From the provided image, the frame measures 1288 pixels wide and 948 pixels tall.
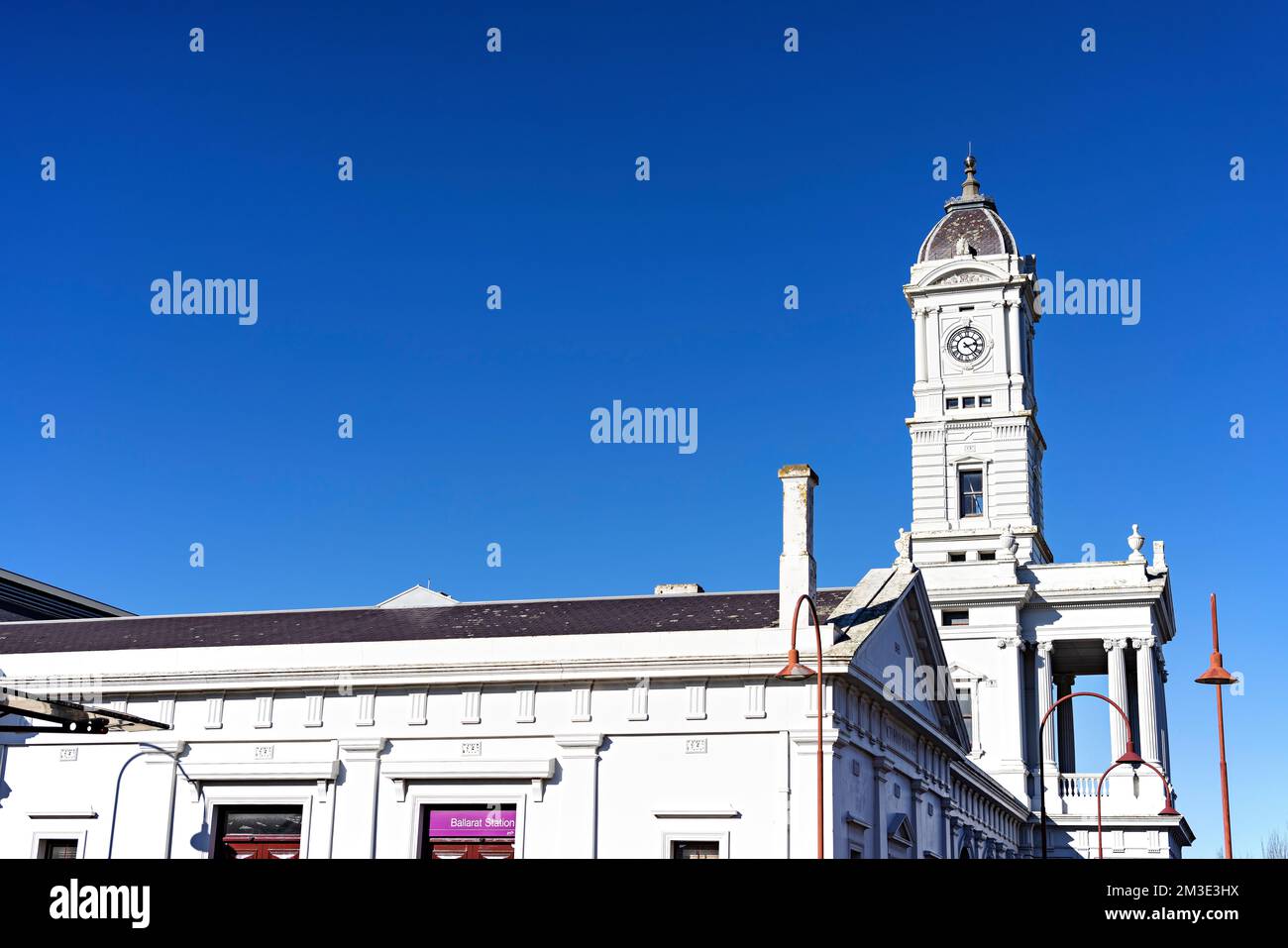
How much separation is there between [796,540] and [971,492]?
42251mm

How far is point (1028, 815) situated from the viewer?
60.8 metres

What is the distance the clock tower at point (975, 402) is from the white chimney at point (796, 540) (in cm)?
3793

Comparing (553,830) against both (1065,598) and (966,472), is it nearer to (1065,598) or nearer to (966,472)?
(1065,598)

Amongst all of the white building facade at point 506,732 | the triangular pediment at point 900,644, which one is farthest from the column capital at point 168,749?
the triangular pediment at point 900,644

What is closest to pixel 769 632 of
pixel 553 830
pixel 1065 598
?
pixel 553 830

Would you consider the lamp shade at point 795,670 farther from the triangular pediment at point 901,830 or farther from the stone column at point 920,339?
the stone column at point 920,339

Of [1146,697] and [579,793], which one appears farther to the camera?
[1146,697]

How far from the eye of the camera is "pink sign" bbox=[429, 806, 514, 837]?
30.8 metres

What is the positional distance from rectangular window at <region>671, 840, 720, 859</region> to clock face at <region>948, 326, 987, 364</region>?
4794 cm

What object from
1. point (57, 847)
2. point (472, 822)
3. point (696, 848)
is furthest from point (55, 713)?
point (696, 848)

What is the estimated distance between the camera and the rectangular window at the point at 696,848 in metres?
29.7

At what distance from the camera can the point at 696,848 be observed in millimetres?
29891

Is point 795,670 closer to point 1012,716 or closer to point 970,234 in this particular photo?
point 1012,716
